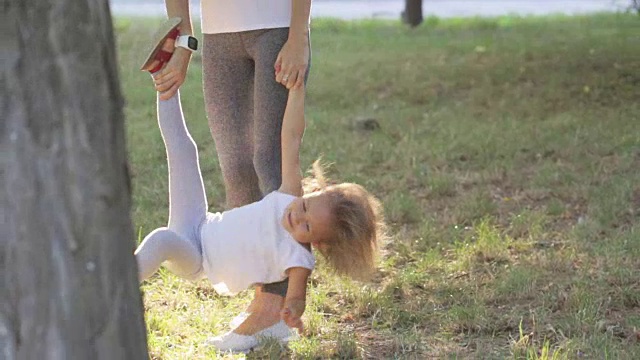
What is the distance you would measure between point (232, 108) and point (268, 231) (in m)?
0.55

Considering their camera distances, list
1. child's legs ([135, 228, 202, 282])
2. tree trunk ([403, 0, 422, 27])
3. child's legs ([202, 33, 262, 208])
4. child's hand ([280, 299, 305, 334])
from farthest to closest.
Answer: tree trunk ([403, 0, 422, 27]), child's legs ([202, 33, 262, 208]), child's hand ([280, 299, 305, 334]), child's legs ([135, 228, 202, 282])

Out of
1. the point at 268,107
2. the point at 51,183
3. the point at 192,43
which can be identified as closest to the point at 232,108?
the point at 268,107

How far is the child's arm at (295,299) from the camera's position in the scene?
3.24 meters

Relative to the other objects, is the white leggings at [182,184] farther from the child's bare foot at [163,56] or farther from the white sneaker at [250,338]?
the white sneaker at [250,338]

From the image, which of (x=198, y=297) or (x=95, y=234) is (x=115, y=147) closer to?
(x=95, y=234)

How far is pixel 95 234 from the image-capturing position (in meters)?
2.01

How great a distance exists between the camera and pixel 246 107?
3.71 meters

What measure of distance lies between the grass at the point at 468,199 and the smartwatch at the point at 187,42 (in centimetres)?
99

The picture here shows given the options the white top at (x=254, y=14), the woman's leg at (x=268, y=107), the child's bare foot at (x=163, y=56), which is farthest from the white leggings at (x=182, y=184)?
the white top at (x=254, y=14)

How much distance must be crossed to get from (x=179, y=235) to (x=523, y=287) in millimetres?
1406

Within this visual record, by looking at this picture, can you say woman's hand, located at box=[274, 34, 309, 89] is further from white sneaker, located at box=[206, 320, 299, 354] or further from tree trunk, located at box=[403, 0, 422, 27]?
tree trunk, located at box=[403, 0, 422, 27]

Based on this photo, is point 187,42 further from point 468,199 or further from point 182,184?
point 468,199

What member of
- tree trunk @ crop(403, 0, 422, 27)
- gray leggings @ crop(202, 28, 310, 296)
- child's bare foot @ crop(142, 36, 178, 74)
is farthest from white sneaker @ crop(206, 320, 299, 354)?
tree trunk @ crop(403, 0, 422, 27)

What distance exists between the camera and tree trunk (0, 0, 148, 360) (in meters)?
1.98
